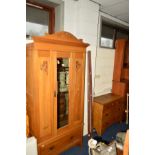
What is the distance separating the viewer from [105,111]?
330 cm

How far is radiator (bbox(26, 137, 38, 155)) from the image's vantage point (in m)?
2.01

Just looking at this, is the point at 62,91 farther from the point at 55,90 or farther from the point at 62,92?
the point at 55,90

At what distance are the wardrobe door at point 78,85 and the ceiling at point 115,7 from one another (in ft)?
4.10

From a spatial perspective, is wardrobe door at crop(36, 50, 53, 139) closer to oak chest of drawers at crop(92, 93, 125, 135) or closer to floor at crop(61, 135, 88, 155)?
floor at crop(61, 135, 88, 155)

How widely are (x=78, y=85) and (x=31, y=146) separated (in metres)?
1.19

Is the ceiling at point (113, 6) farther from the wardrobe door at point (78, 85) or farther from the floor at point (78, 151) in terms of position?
the floor at point (78, 151)

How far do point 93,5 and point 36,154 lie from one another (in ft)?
9.26

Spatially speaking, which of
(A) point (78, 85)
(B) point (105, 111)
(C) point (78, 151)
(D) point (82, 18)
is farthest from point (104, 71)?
(C) point (78, 151)

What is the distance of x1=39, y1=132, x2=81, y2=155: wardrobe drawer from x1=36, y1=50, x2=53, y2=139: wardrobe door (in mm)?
167

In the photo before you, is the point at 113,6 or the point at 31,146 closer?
the point at 31,146

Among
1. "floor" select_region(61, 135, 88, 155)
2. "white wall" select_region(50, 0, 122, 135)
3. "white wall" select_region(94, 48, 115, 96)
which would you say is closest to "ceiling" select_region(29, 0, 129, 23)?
"white wall" select_region(50, 0, 122, 135)

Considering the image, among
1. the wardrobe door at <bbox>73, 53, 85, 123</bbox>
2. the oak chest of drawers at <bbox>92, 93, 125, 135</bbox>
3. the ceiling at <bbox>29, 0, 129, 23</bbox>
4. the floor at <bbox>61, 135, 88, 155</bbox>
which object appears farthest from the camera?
the oak chest of drawers at <bbox>92, 93, 125, 135</bbox>
